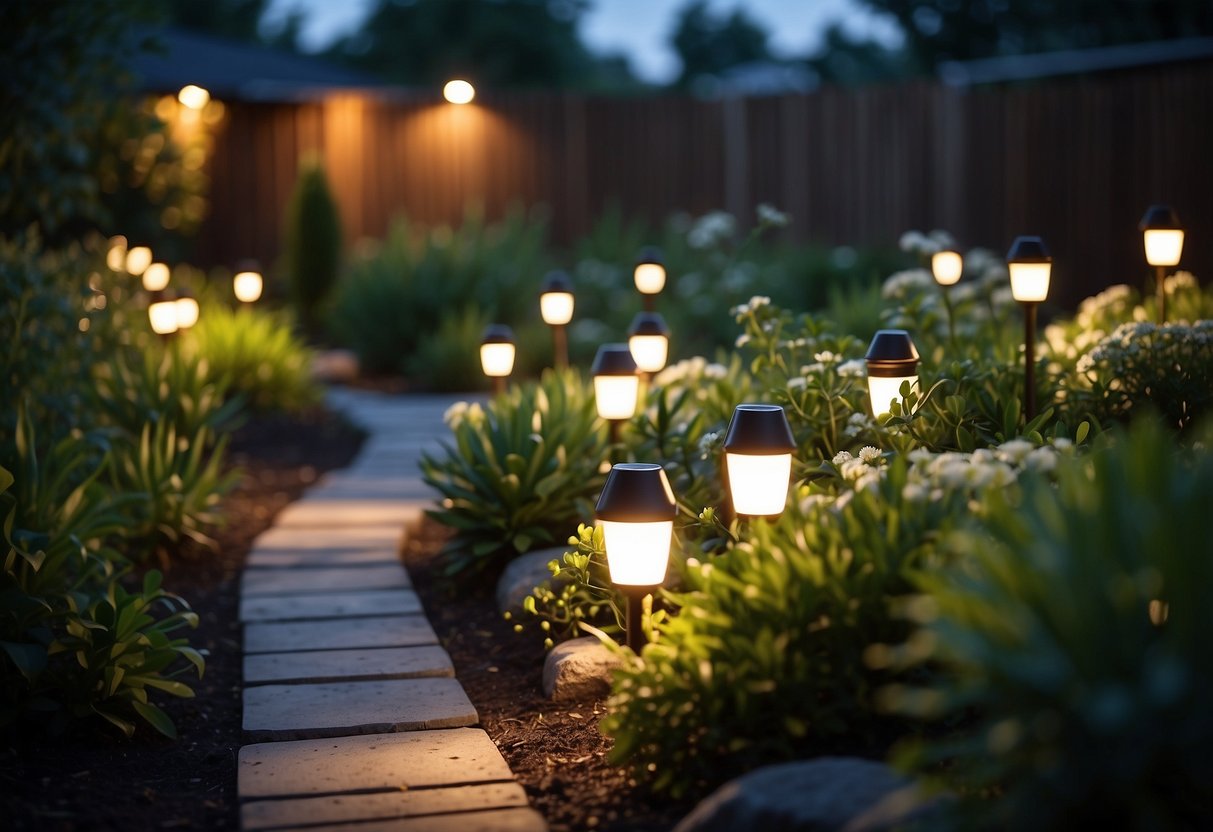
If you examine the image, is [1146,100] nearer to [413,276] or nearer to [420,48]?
[413,276]

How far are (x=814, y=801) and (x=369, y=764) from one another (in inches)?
51.4

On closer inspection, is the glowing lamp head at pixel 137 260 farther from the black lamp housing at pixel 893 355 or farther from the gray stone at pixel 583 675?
the black lamp housing at pixel 893 355

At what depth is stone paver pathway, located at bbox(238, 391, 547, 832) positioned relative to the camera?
116 inches

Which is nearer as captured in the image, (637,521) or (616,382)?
(637,521)

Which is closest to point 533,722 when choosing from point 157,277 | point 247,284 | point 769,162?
point 157,277

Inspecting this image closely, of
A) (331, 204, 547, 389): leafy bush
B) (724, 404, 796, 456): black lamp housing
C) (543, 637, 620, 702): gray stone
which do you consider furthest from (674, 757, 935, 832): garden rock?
(331, 204, 547, 389): leafy bush

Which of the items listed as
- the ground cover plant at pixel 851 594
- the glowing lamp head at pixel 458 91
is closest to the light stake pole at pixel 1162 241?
the ground cover plant at pixel 851 594

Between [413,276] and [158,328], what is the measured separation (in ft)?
14.3

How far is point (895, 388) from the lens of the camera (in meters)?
3.86

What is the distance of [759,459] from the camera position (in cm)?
326

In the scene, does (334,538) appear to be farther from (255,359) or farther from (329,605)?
(255,359)

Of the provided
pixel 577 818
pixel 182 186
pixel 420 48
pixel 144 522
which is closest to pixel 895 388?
pixel 577 818

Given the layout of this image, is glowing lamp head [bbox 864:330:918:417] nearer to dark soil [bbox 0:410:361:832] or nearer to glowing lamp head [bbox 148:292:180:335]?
dark soil [bbox 0:410:361:832]

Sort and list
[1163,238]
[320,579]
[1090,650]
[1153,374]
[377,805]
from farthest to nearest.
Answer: [1163,238] < [320,579] < [1153,374] < [377,805] < [1090,650]
